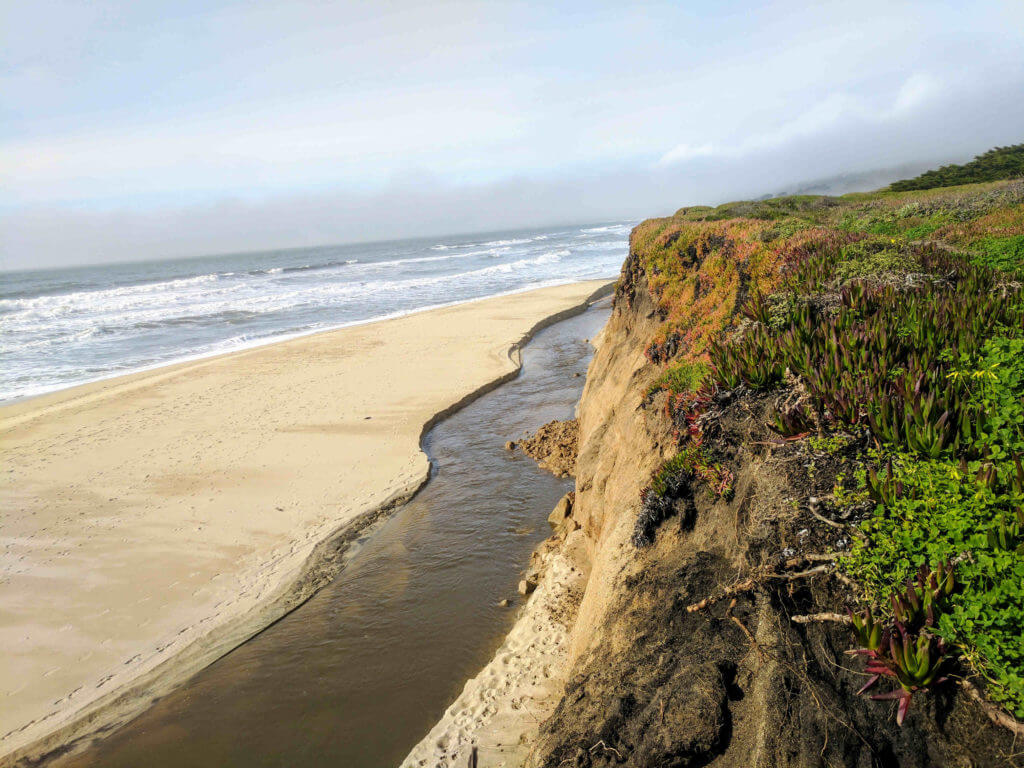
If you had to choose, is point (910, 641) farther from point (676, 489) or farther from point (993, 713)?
point (676, 489)

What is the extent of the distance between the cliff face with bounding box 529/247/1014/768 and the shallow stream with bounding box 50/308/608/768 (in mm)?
2128

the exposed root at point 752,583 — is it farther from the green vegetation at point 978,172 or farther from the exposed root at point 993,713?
the green vegetation at point 978,172

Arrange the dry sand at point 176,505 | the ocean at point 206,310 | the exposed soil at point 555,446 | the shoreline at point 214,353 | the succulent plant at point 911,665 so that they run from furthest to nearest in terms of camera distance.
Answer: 1. the ocean at point 206,310
2. the shoreline at point 214,353
3. the exposed soil at point 555,446
4. the dry sand at point 176,505
5. the succulent plant at point 911,665

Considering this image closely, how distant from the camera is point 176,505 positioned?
1105cm

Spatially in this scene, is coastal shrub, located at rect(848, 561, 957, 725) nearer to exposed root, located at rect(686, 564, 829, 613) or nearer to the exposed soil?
exposed root, located at rect(686, 564, 829, 613)

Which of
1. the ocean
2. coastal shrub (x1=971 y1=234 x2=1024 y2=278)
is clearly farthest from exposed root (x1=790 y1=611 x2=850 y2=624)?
the ocean

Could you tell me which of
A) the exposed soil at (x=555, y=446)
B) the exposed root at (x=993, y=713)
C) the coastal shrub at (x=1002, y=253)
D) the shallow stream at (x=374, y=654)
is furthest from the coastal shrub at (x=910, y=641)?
the exposed soil at (x=555, y=446)

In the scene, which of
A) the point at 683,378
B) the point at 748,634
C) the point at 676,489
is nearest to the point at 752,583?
the point at 748,634

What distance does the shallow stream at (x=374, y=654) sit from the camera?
608cm

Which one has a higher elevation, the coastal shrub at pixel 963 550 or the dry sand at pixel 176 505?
the coastal shrub at pixel 963 550

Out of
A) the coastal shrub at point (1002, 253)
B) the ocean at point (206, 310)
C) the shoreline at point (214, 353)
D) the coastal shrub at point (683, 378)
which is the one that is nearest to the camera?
the coastal shrub at point (683, 378)

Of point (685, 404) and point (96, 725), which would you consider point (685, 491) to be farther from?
point (96, 725)

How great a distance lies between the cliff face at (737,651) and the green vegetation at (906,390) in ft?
0.76

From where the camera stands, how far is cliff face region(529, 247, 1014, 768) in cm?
308
